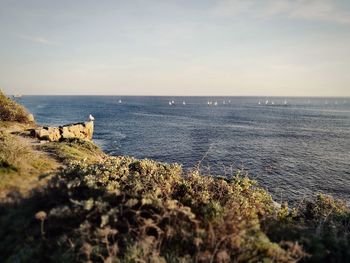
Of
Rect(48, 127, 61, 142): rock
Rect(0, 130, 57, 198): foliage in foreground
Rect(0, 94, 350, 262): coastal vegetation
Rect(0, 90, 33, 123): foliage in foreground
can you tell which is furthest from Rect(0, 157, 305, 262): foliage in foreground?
Rect(0, 90, 33, 123): foliage in foreground

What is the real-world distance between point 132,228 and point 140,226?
0.26 meters

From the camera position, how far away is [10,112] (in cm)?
3441

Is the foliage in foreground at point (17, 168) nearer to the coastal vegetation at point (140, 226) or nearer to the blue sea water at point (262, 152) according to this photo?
the coastal vegetation at point (140, 226)

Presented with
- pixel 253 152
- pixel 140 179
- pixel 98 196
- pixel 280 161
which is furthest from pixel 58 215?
pixel 253 152

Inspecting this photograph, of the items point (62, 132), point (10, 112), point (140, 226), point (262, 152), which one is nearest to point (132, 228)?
point (140, 226)

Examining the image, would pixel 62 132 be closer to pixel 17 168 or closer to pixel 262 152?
pixel 17 168

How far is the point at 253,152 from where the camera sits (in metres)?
45.0

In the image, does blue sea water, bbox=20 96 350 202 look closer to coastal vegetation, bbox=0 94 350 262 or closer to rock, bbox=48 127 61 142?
rock, bbox=48 127 61 142

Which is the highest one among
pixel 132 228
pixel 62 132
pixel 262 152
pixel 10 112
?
pixel 10 112

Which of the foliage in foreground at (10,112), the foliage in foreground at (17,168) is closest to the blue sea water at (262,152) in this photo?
the foliage in foreground at (10,112)

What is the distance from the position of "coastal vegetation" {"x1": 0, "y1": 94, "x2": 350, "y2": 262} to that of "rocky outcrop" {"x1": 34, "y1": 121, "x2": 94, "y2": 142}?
1823cm

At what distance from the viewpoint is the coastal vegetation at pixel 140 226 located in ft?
22.0

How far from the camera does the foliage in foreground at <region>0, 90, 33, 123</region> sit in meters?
34.0

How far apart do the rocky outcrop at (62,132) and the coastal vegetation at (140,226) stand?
1823cm
